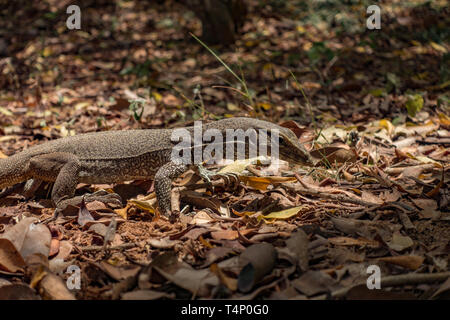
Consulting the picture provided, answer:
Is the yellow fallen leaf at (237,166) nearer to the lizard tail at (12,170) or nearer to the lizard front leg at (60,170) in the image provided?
the lizard front leg at (60,170)

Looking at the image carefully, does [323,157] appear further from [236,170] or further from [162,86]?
[162,86]

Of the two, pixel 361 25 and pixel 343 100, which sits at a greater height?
pixel 361 25

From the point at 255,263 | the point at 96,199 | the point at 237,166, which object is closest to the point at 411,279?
the point at 255,263

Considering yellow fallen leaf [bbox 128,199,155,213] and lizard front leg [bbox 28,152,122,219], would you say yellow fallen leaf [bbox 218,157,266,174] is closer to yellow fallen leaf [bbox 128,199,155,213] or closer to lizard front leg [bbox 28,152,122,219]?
yellow fallen leaf [bbox 128,199,155,213]

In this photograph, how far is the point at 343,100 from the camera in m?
6.58

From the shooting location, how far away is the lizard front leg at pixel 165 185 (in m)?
4.04

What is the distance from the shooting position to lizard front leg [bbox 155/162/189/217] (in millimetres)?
4035

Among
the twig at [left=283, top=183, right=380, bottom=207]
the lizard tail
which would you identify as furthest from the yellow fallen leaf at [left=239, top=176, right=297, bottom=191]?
the lizard tail

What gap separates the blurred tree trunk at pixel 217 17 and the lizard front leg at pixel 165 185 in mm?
4908

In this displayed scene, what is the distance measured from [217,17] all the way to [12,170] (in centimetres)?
507

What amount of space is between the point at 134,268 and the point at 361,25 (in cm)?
754

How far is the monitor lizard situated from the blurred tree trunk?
4.36 metres

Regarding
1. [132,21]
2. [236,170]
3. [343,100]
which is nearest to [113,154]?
[236,170]

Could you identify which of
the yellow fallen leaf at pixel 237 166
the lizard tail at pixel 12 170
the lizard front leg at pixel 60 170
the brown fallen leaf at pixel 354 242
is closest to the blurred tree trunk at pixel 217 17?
the yellow fallen leaf at pixel 237 166
